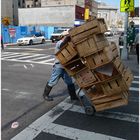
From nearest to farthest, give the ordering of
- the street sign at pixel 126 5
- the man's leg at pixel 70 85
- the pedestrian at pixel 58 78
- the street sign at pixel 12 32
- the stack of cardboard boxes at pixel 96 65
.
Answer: the stack of cardboard boxes at pixel 96 65 → the pedestrian at pixel 58 78 → the man's leg at pixel 70 85 → the street sign at pixel 126 5 → the street sign at pixel 12 32

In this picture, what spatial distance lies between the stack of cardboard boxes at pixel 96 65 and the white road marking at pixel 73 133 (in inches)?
33.4

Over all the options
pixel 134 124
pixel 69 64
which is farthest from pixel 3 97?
pixel 134 124

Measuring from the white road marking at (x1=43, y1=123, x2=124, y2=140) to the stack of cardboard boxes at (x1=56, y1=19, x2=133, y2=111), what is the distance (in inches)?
33.4

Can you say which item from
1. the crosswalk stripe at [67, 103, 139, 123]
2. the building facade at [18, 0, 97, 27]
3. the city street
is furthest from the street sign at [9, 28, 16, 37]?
the crosswalk stripe at [67, 103, 139, 123]

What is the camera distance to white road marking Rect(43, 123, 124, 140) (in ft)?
16.6

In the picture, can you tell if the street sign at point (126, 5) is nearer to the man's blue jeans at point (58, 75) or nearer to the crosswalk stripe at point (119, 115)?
the man's blue jeans at point (58, 75)

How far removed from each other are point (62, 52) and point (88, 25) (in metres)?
0.82

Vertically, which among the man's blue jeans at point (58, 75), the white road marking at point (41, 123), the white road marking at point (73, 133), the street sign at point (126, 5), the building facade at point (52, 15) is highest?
the building facade at point (52, 15)

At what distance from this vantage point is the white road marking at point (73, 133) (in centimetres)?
507

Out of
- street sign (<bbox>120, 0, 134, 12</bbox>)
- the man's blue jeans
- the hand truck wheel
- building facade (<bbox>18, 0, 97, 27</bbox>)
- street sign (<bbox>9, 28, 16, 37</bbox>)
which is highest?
building facade (<bbox>18, 0, 97, 27</bbox>)

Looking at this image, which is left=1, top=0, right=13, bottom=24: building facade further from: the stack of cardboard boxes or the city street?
the stack of cardboard boxes

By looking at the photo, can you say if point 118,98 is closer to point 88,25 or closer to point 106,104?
point 106,104

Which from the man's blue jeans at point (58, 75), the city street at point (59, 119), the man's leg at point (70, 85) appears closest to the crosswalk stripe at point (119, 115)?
the city street at point (59, 119)

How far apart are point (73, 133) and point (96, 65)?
139 cm
